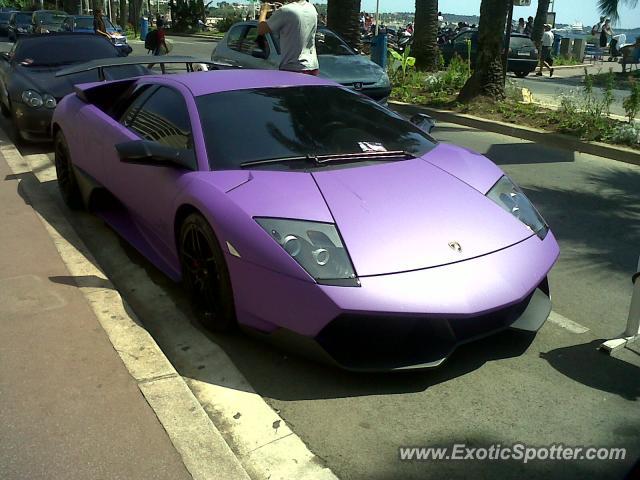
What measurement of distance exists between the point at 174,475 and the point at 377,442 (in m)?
0.84

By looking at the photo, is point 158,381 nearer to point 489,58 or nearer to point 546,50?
point 489,58

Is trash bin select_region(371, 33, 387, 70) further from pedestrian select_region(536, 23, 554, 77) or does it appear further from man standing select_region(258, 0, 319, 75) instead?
pedestrian select_region(536, 23, 554, 77)

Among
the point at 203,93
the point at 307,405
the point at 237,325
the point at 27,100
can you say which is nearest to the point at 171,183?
the point at 203,93

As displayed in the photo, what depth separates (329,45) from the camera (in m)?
10.7

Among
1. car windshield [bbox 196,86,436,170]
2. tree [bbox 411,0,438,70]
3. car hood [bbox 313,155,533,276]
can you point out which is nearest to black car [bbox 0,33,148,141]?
car windshield [bbox 196,86,436,170]

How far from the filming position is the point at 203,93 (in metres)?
4.02

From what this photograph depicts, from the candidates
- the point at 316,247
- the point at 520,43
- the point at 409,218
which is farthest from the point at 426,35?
the point at 316,247

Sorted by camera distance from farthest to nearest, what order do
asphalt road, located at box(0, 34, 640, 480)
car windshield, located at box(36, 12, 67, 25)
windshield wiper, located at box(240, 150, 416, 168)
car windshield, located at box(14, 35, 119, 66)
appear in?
car windshield, located at box(36, 12, 67, 25) < car windshield, located at box(14, 35, 119, 66) < windshield wiper, located at box(240, 150, 416, 168) < asphalt road, located at box(0, 34, 640, 480)

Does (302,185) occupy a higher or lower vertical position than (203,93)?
lower

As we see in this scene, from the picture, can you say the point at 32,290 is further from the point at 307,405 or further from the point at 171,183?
the point at 307,405

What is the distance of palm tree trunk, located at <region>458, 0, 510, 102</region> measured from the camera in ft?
34.8

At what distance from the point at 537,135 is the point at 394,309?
6.82 meters

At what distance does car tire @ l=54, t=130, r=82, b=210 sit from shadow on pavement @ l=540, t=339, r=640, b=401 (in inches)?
164

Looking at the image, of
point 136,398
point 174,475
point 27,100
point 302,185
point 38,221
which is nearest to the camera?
point 174,475
